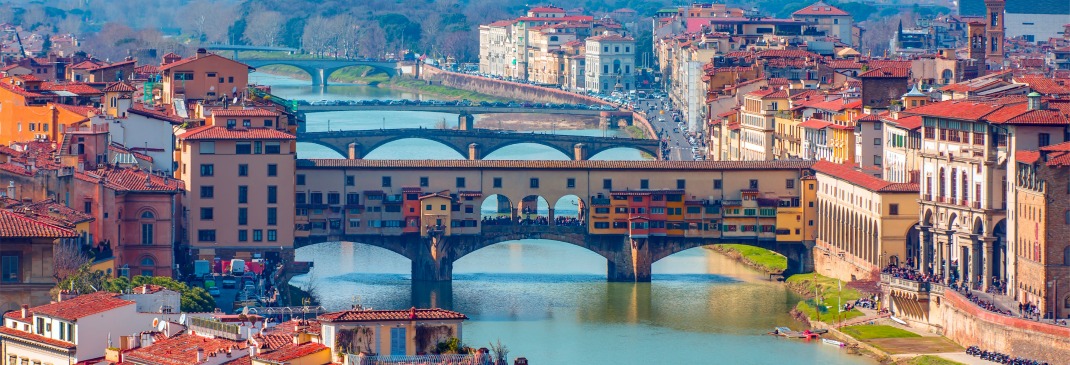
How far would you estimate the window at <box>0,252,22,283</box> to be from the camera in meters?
47.0

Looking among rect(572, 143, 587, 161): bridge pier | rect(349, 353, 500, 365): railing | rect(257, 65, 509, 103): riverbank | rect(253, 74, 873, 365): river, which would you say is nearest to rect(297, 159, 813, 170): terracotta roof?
rect(253, 74, 873, 365): river

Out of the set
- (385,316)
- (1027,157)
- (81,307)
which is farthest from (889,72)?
(385,316)

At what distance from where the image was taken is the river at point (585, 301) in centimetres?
5619

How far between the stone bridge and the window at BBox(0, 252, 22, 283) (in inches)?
927

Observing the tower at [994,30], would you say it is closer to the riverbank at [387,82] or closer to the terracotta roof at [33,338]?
the riverbank at [387,82]

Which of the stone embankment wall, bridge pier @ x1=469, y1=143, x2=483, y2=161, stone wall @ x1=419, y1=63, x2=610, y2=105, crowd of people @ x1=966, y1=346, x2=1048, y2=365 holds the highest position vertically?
stone wall @ x1=419, y1=63, x2=610, y2=105

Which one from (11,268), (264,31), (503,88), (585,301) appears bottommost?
(585,301)

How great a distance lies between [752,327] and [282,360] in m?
27.2

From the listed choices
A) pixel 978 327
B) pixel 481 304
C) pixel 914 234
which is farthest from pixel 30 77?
pixel 978 327

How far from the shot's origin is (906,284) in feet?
197

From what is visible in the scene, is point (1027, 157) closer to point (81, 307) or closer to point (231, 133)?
point (231, 133)

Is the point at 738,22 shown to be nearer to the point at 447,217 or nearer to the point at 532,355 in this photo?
the point at 447,217

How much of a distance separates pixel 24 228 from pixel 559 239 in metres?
26.9

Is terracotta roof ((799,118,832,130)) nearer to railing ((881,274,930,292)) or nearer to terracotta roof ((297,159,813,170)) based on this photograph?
terracotta roof ((297,159,813,170))
